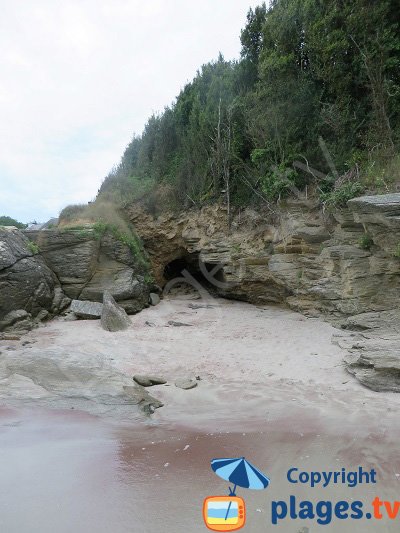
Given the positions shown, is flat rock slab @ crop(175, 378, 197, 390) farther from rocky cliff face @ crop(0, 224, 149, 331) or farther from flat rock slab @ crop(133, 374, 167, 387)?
rocky cliff face @ crop(0, 224, 149, 331)

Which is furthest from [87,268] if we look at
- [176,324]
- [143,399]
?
[143,399]

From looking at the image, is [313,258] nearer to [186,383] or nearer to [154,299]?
[154,299]

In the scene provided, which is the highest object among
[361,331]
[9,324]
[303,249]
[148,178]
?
[148,178]

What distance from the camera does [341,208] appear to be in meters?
10.5

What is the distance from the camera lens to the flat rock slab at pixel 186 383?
6852 mm

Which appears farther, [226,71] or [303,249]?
[226,71]

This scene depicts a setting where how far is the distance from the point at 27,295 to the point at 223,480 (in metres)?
8.84

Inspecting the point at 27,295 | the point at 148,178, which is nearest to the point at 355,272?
the point at 27,295

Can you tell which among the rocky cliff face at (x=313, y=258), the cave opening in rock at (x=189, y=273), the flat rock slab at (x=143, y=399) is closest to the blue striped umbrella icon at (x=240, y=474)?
the flat rock slab at (x=143, y=399)

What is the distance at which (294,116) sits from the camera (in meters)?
12.7

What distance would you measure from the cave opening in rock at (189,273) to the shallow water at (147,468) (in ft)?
34.1

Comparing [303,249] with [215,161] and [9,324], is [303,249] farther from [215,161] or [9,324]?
[9,324]

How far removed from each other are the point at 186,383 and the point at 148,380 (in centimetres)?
69

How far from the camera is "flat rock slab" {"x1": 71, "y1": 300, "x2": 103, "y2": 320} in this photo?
11289 millimetres
